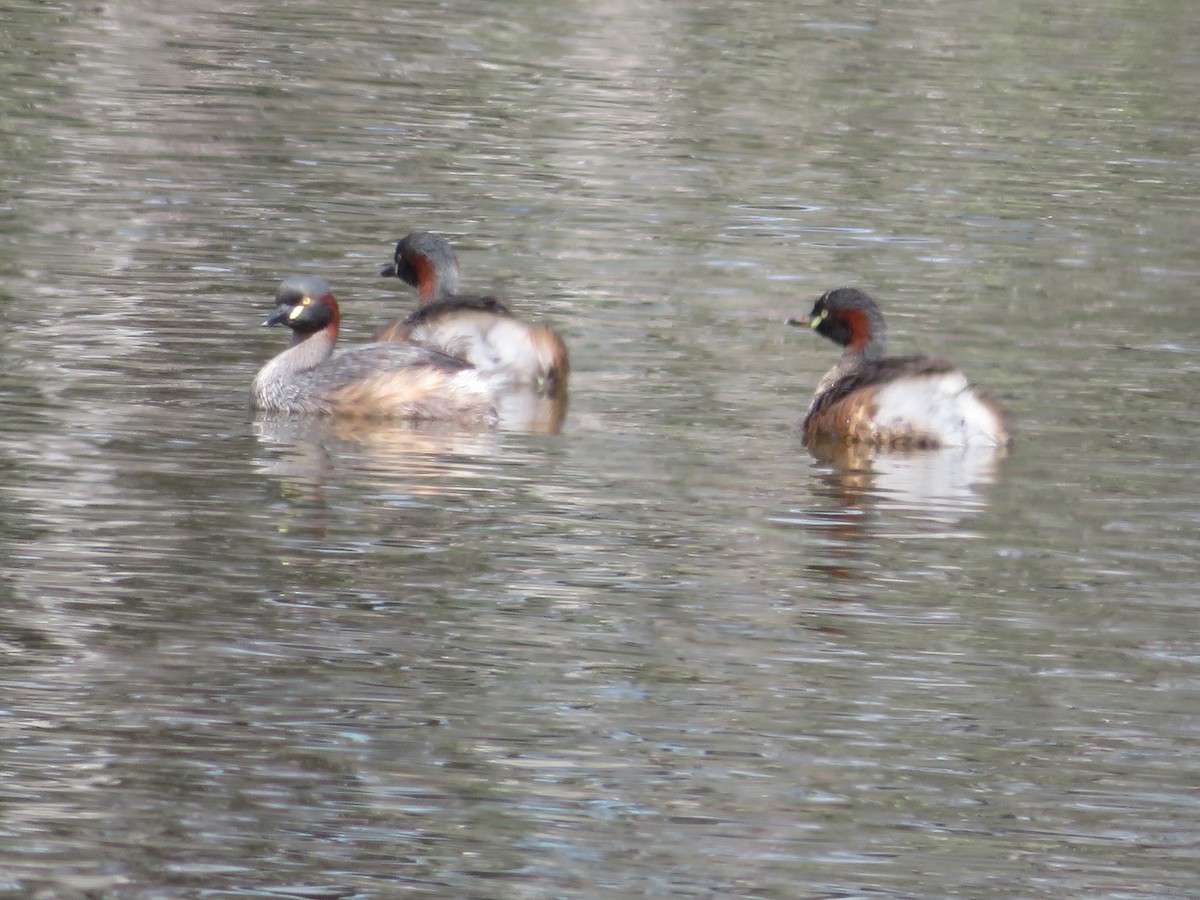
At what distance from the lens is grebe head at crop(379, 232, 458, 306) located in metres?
15.0

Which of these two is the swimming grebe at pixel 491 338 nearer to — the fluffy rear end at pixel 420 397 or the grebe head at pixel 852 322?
the fluffy rear end at pixel 420 397

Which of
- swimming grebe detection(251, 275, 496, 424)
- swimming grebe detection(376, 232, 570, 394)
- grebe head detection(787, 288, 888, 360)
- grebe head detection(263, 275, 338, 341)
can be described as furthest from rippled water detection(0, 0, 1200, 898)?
grebe head detection(263, 275, 338, 341)

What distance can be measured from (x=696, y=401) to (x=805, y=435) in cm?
70

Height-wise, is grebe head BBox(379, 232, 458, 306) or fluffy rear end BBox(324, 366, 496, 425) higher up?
grebe head BBox(379, 232, 458, 306)

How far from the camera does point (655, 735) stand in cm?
808

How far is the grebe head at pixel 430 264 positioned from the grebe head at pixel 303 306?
137cm

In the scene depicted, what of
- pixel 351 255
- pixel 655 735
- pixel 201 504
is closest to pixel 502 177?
pixel 351 255

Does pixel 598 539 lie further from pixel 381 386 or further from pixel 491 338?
pixel 491 338

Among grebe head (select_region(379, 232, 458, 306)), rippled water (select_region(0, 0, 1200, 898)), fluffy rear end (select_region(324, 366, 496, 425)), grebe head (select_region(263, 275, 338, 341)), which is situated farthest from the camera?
grebe head (select_region(379, 232, 458, 306))

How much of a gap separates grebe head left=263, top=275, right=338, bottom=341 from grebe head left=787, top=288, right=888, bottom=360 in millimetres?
2542

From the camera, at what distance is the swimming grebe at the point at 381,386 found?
1291cm

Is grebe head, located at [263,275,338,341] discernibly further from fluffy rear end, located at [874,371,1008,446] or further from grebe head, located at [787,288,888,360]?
fluffy rear end, located at [874,371,1008,446]

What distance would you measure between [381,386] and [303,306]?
2.86 ft

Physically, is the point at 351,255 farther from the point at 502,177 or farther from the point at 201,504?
the point at 201,504
